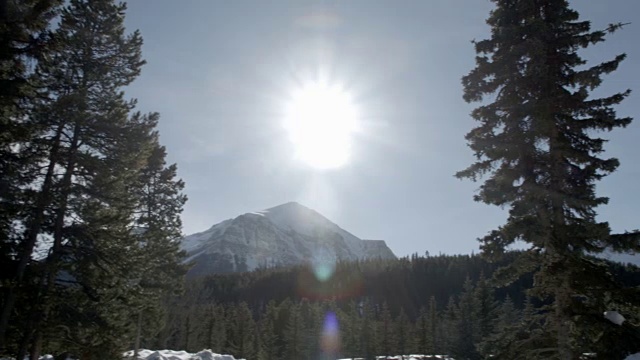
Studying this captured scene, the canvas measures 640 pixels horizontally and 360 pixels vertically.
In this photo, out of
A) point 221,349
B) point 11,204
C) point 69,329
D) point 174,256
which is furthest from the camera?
point 221,349

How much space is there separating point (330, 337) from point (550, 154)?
73578 millimetres

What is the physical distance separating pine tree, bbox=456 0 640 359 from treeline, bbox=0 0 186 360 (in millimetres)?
13166

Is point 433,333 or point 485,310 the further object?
point 433,333

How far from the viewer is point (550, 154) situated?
1334 cm

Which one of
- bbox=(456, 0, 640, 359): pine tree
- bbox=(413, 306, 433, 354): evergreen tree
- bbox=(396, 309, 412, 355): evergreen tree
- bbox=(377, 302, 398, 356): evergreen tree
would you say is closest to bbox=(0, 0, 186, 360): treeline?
bbox=(456, 0, 640, 359): pine tree

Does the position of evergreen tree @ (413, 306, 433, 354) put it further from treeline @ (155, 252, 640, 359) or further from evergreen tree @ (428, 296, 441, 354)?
evergreen tree @ (428, 296, 441, 354)

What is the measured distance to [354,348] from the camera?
7525 cm

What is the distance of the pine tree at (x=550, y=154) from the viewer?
1199cm

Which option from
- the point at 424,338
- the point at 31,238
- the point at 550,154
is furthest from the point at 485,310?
the point at 31,238

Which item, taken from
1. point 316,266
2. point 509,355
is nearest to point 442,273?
point 316,266

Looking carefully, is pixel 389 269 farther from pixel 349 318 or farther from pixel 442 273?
pixel 349 318

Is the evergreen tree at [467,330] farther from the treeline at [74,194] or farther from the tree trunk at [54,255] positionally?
the tree trunk at [54,255]

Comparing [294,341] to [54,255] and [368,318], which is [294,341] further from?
[54,255]

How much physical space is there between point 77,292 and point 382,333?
215ft
